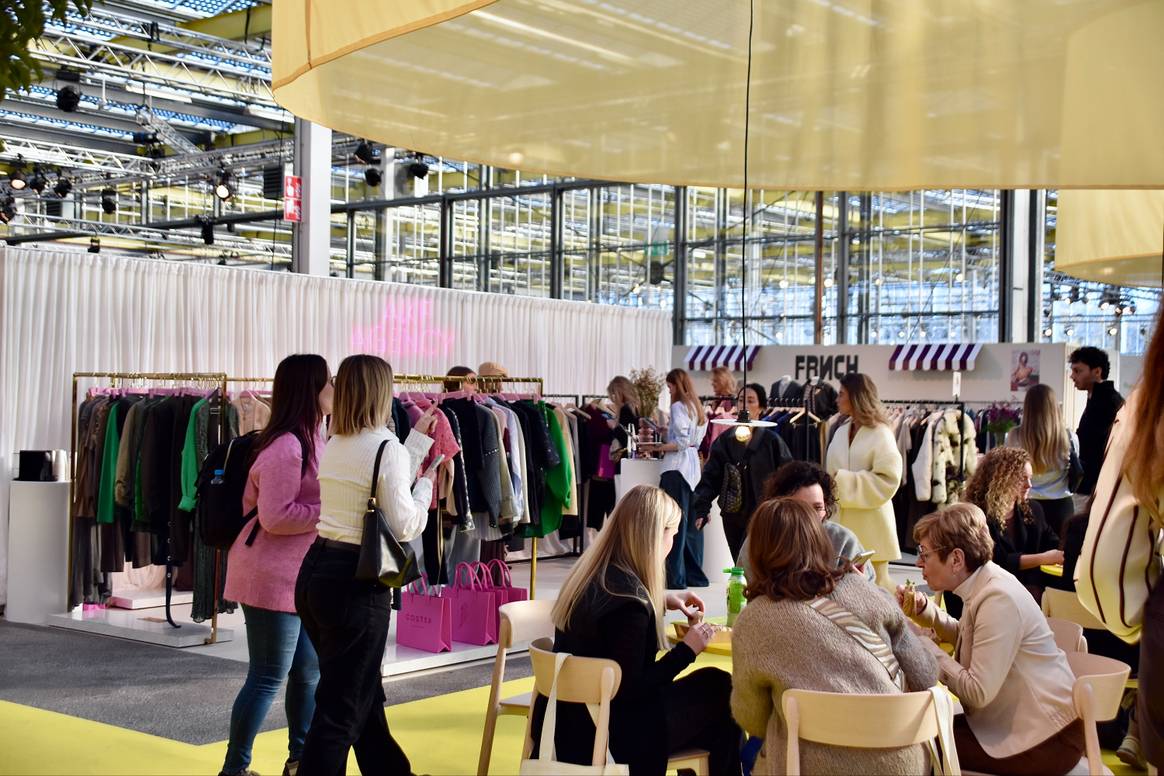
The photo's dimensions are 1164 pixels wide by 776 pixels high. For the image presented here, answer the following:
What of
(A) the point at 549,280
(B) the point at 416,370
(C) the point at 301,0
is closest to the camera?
(C) the point at 301,0

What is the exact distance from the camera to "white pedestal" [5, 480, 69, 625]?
830 centimetres

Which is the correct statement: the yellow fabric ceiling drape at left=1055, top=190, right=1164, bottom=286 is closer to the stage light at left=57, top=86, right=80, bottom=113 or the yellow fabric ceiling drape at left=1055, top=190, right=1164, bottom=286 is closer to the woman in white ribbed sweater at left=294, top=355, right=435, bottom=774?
the woman in white ribbed sweater at left=294, top=355, right=435, bottom=774

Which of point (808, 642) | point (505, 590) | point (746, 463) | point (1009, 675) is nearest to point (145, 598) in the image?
point (505, 590)

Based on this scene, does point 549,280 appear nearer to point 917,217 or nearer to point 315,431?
point 917,217

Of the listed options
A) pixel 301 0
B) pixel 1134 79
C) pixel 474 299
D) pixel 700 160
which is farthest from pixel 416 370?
pixel 301 0

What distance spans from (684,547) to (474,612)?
9.34 ft

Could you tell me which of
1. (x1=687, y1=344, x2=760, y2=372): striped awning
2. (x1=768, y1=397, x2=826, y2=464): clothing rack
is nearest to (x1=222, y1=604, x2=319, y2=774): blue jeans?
(x1=768, y1=397, x2=826, y2=464): clothing rack

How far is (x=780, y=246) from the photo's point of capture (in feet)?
56.9

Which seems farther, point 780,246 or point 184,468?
point 780,246

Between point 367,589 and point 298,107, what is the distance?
1924 millimetres

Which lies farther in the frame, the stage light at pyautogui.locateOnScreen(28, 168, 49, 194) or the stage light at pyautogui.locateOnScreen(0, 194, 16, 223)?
the stage light at pyautogui.locateOnScreen(0, 194, 16, 223)

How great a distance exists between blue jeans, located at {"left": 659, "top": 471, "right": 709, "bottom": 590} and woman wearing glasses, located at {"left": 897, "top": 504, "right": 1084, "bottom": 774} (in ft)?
18.7

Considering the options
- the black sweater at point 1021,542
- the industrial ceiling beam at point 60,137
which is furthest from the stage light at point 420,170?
the black sweater at point 1021,542

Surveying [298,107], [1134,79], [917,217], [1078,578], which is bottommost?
[1078,578]
